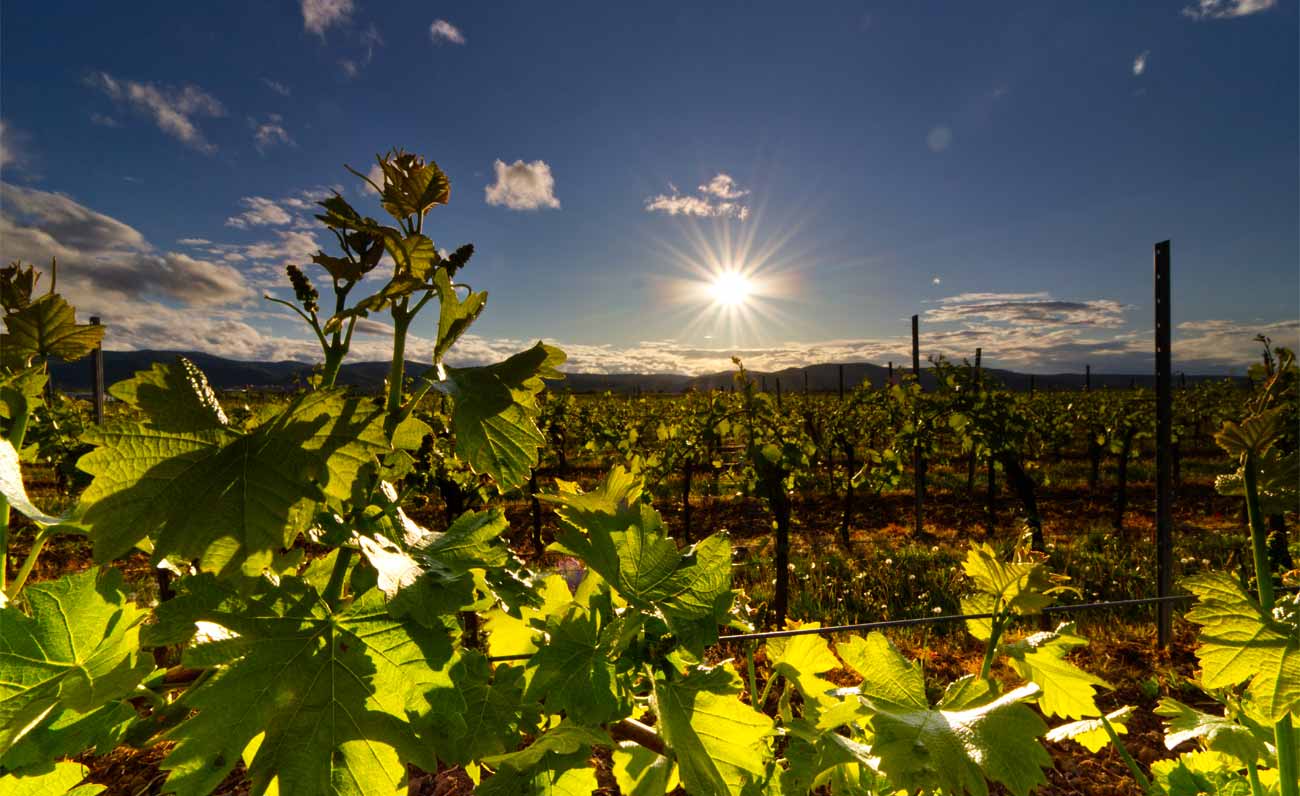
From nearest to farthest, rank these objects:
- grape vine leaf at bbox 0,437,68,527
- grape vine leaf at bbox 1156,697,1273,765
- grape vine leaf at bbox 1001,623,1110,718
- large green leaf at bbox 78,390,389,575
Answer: large green leaf at bbox 78,390,389,575 < grape vine leaf at bbox 0,437,68,527 < grape vine leaf at bbox 1001,623,1110,718 < grape vine leaf at bbox 1156,697,1273,765

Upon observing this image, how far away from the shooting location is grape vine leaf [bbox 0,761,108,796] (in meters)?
0.82

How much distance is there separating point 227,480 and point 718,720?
67 centimetres

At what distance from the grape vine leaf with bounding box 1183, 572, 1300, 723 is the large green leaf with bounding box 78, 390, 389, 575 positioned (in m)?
1.37

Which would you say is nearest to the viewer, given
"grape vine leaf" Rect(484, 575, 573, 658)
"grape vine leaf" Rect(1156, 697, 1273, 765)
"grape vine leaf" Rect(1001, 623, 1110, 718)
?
"grape vine leaf" Rect(484, 575, 573, 658)

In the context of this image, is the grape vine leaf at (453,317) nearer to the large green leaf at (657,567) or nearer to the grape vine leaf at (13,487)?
Answer: the large green leaf at (657,567)

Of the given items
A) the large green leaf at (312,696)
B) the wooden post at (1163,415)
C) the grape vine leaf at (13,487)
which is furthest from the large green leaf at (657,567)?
the wooden post at (1163,415)

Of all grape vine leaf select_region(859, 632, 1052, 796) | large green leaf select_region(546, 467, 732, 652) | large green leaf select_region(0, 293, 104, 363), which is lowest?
grape vine leaf select_region(859, 632, 1052, 796)

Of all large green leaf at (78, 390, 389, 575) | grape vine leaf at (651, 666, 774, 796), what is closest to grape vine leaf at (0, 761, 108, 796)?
large green leaf at (78, 390, 389, 575)

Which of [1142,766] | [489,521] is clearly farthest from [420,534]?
[1142,766]

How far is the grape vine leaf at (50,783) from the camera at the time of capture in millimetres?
816

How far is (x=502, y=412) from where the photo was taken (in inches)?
34.2

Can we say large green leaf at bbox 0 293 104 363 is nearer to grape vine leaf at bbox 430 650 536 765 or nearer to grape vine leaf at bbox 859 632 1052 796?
grape vine leaf at bbox 430 650 536 765

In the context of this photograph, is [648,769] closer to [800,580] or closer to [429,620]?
[429,620]

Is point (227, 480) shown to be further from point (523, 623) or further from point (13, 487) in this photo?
point (523, 623)
